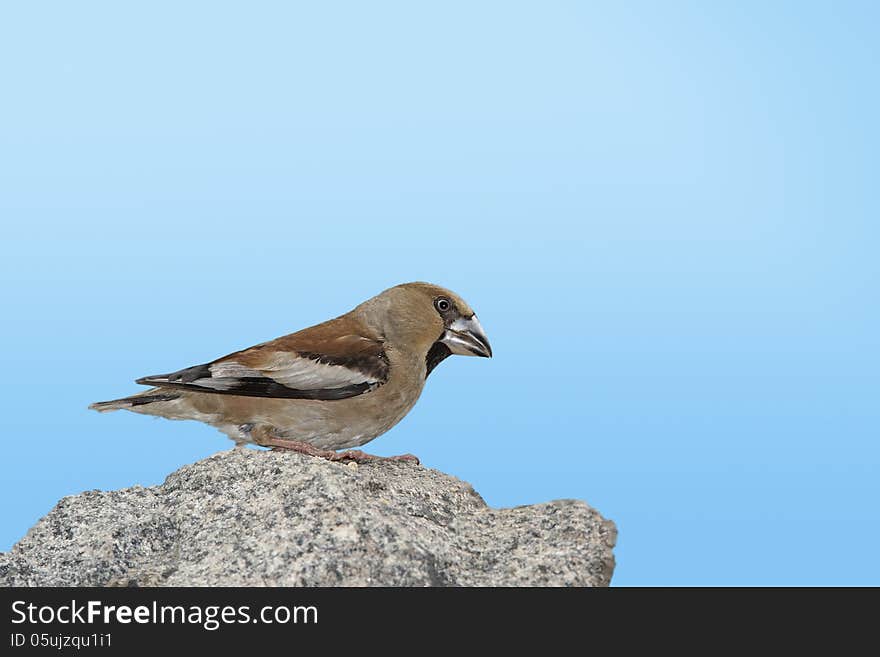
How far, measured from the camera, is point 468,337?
7051 mm

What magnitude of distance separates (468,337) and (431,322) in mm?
281

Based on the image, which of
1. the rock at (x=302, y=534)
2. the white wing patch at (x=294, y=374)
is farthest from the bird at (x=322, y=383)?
the rock at (x=302, y=534)

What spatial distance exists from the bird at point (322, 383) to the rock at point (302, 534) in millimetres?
229

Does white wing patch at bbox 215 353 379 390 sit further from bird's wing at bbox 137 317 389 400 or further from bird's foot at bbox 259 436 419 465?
bird's foot at bbox 259 436 419 465

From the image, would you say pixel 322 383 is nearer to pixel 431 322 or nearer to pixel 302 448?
pixel 302 448

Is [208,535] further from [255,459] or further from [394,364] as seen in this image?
[394,364]

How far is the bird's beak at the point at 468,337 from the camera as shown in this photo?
23.1 ft

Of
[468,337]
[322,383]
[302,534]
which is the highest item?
[468,337]

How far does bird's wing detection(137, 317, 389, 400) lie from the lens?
21.4 ft

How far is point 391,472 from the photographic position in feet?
22.3

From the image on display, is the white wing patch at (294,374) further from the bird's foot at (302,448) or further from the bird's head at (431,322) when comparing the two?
the bird's head at (431,322)

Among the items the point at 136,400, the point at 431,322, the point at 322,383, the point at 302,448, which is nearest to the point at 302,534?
the point at 302,448

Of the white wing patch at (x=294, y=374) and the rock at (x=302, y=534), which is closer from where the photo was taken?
the rock at (x=302, y=534)
